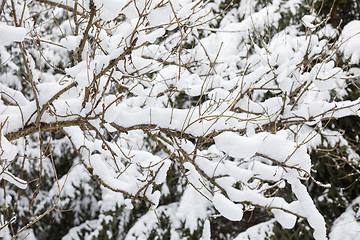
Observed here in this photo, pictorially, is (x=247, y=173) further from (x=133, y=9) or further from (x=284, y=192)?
(x=284, y=192)

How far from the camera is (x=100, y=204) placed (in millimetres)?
5504

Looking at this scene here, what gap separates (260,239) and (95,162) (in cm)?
316

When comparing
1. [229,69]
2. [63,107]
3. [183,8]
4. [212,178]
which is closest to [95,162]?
[63,107]

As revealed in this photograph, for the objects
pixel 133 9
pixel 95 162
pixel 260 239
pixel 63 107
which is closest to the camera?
pixel 133 9

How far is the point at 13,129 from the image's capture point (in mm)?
1935

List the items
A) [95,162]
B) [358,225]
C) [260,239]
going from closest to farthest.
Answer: [95,162], [358,225], [260,239]

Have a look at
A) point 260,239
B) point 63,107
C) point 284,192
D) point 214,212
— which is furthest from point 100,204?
point 63,107

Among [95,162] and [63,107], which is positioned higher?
[63,107]

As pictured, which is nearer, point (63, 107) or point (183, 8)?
point (183, 8)

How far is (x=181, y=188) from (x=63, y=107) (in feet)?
13.9

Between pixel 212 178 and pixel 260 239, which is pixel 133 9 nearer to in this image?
pixel 212 178

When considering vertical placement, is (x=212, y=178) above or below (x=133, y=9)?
below

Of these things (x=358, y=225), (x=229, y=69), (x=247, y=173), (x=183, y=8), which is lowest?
(x=358, y=225)

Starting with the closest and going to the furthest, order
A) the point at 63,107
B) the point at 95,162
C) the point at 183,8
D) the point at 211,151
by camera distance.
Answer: the point at 183,8 → the point at 63,107 → the point at 95,162 → the point at 211,151
